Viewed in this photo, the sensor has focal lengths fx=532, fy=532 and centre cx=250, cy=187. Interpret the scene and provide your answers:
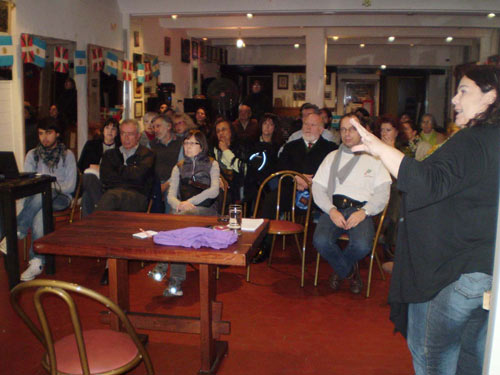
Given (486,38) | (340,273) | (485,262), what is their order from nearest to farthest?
(485,262)
(340,273)
(486,38)

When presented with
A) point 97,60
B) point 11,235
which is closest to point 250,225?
point 11,235

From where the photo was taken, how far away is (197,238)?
99.0 inches

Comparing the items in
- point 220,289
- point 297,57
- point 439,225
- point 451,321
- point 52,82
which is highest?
point 297,57

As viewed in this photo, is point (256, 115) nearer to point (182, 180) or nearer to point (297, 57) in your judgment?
point (297, 57)

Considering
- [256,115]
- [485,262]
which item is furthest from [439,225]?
[256,115]

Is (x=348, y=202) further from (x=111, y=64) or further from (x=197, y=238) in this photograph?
(x=111, y=64)

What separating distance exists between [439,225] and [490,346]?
22.0 inches

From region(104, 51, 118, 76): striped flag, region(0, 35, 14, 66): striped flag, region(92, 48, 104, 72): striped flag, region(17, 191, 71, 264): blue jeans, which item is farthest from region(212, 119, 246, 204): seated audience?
region(104, 51, 118, 76): striped flag

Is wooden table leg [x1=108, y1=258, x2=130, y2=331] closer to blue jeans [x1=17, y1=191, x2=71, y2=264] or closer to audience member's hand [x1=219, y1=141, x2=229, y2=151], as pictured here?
blue jeans [x1=17, y1=191, x2=71, y2=264]

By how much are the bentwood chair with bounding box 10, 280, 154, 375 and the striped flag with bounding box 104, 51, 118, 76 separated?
5431 millimetres

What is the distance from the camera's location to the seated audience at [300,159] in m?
4.65

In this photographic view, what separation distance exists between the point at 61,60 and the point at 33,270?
2.98 meters

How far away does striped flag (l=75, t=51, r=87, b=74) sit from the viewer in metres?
6.44

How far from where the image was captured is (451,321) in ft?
5.82
